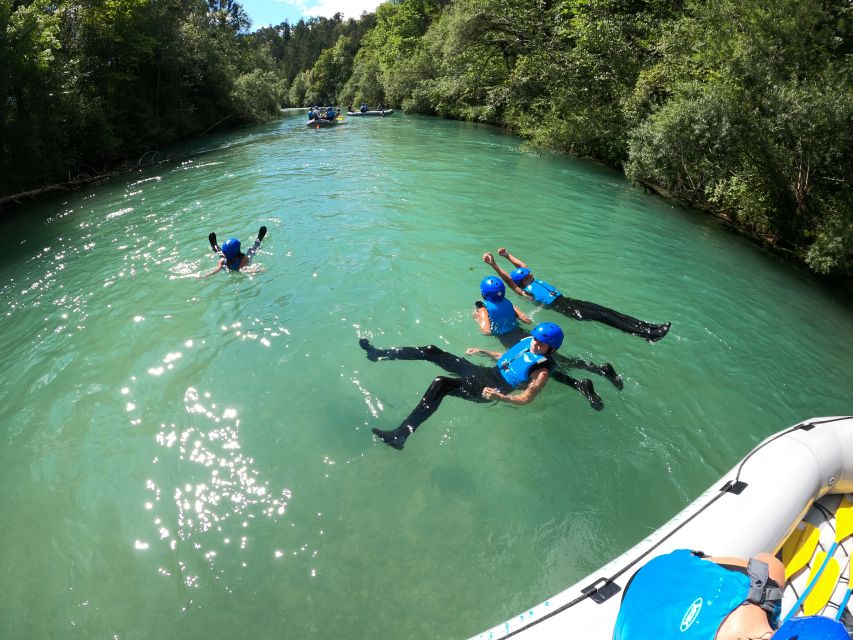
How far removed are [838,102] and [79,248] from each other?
1805 centimetres

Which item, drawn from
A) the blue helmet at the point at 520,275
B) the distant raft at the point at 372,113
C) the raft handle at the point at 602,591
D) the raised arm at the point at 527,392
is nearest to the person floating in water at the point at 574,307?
the blue helmet at the point at 520,275

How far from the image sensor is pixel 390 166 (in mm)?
18859

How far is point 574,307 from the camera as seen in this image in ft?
25.3

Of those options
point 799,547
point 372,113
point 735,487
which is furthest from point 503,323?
point 372,113

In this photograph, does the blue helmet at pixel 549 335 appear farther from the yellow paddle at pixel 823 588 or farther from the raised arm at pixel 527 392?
the yellow paddle at pixel 823 588

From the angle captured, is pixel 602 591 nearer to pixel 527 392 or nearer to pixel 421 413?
pixel 527 392

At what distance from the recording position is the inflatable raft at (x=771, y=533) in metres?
3.11

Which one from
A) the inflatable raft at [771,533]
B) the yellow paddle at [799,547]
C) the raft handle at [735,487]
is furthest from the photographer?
the raft handle at [735,487]

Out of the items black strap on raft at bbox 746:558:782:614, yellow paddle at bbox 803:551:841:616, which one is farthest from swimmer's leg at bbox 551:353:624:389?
black strap on raft at bbox 746:558:782:614

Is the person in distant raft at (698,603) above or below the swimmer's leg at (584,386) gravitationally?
above

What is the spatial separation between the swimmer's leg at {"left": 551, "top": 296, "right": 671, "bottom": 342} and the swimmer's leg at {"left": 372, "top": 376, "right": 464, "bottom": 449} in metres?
3.06

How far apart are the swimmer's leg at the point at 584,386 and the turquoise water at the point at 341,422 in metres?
0.22

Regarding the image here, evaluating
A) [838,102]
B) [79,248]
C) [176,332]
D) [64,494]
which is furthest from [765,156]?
[79,248]

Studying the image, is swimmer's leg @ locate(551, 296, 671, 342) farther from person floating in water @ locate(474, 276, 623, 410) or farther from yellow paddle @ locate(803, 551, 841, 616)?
yellow paddle @ locate(803, 551, 841, 616)
